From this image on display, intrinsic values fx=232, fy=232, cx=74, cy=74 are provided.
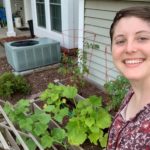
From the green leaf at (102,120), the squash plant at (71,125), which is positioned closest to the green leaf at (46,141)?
the squash plant at (71,125)

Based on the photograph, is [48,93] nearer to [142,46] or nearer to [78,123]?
[78,123]

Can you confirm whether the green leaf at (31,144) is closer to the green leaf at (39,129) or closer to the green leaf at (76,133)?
the green leaf at (39,129)

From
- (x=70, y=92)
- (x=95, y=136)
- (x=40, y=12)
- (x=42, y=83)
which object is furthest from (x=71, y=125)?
(x=40, y=12)

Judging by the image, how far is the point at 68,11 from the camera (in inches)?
249

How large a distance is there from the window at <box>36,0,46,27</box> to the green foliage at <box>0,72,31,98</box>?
378 cm

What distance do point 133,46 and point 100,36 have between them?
321cm

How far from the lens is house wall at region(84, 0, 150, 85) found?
3.94 meters

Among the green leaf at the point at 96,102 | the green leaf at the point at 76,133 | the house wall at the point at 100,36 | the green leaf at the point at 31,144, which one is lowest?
the green leaf at the point at 31,144

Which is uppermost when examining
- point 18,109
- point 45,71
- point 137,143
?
point 137,143

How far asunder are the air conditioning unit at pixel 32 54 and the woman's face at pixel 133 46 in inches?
180

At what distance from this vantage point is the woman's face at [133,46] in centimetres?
107

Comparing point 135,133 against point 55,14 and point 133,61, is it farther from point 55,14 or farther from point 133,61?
point 55,14

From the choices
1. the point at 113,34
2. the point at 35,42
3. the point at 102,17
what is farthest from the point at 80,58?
the point at 113,34

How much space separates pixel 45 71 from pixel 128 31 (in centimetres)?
480
